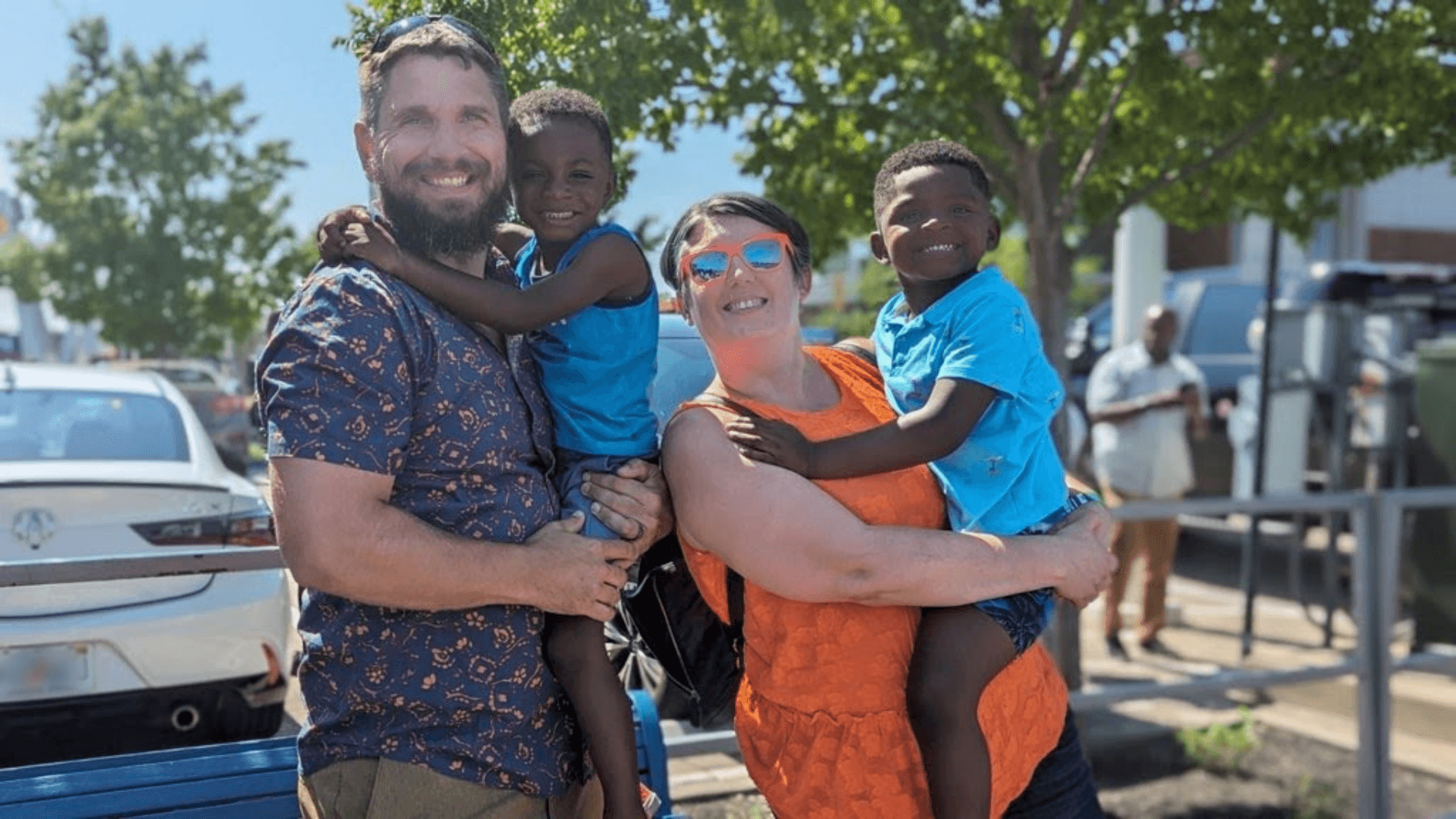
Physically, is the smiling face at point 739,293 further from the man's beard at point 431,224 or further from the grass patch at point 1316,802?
the grass patch at point 1316,802

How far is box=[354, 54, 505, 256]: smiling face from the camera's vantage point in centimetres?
176

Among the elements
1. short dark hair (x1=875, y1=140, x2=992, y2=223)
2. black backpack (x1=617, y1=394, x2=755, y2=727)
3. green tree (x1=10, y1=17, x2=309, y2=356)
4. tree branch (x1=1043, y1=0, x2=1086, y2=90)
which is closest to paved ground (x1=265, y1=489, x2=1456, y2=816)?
black backpack (x1=617, y1=394, x2=755, y2=727)

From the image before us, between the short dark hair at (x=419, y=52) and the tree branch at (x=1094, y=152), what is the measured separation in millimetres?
3146

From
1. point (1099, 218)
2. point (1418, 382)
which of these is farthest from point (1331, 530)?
point (1099, 218)

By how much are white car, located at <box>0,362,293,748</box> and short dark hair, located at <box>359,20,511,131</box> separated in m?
1.54

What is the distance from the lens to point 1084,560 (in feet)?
6.91

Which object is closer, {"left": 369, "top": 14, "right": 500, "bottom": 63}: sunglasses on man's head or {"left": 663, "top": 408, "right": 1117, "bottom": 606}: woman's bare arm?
{"left": 369, "top": 14, "right": 500, "bottom": 63}: sunglasses on man's head

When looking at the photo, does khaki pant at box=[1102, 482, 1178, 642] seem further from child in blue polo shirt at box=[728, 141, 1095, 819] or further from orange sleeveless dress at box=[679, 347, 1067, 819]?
orange sleeveless dress at box=[679, 347, 1067, 819]

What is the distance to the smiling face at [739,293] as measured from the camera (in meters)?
2.01

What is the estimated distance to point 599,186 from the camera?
195 cm

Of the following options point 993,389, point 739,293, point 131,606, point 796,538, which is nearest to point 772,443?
point 796,538

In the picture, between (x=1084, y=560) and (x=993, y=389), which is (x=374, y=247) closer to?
(x=993, y=389)

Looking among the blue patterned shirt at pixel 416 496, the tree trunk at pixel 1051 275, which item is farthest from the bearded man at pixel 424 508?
the tree trunk at pixel 1051 275

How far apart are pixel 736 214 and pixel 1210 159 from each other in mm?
3102
